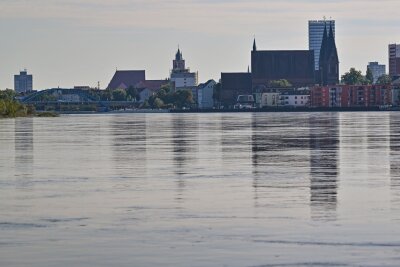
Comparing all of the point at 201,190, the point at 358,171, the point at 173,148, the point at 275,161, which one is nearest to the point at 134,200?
the point at 201,190

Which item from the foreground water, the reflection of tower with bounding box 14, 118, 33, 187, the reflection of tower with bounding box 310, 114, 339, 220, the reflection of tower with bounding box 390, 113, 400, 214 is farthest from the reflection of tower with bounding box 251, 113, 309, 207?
the reflection of tower with bounding box 14, 118, 33, 187

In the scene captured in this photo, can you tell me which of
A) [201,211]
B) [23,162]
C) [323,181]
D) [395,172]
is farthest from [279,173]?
[23,162]

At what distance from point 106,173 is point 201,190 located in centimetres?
718

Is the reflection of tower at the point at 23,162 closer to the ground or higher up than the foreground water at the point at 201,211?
higher up

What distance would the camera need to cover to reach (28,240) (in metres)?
19.7

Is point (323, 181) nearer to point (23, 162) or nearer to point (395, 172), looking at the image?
point (395, 172)

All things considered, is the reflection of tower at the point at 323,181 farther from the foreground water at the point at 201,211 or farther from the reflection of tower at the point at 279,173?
the reflection of tower at the point at 279,173

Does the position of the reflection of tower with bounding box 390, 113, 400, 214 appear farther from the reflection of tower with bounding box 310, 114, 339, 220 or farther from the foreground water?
the reflection of tower with bounding box 310, 114, 339, 220

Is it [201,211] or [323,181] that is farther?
[323,181]

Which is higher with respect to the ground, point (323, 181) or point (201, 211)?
point (323, 181)

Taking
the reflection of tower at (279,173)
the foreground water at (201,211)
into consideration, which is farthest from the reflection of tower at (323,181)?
the reflection of tower at (279,173)

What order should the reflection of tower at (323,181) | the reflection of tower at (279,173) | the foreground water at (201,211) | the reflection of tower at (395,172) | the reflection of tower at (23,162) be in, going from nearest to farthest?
the foreground water at (201,211)
the reflection of tower at (323,181)
the reflection of tower at (395,172)
the reflection of tower at (279,173)
the reflection of tower at (23,162)

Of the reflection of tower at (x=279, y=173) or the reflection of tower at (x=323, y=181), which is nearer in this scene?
the reflection of tower at (x=323, y=181)

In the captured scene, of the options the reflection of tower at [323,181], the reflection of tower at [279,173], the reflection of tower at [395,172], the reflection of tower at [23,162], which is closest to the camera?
the reflection of tower at [323,181]
